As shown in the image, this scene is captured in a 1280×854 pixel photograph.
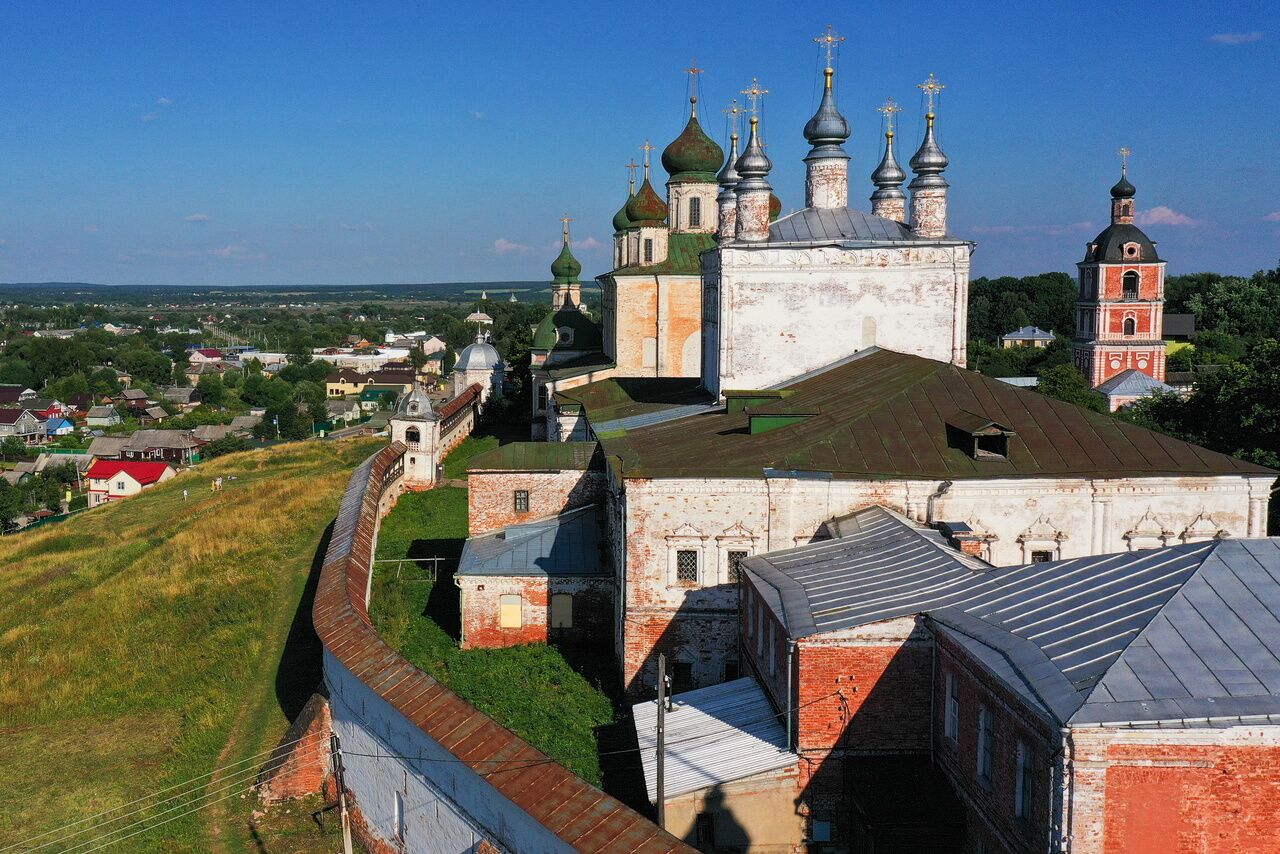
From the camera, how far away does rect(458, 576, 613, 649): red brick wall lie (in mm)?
18766

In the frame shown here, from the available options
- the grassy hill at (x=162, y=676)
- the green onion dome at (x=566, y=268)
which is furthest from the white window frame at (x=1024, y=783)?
the green onion dome at (x=566, y=268)

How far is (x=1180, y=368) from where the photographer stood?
234ft

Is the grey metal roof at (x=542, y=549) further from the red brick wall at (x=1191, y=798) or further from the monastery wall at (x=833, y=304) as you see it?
the red brick wall at (x=1191, y=798)

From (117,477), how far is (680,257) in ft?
126

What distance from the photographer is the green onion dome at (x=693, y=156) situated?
34469mm

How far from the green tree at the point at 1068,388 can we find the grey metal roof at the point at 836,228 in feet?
75.2

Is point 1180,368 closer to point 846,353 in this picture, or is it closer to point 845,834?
point 846,353

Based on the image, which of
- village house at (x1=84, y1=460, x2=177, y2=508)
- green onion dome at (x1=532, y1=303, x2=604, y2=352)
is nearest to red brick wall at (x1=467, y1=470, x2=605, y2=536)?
green onion dome at (x1=532, y1=303, x2=604, y2=352)

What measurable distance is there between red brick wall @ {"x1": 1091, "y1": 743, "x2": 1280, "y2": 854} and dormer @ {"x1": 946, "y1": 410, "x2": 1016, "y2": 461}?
7.70 meters

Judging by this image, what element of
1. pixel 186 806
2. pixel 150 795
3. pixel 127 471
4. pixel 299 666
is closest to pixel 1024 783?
pixel 186 806

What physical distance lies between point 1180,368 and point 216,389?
2949 inches

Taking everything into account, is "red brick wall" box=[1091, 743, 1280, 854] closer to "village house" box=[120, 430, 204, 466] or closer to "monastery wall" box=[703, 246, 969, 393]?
"monastery wall" box=[703, 246, 969, 393]

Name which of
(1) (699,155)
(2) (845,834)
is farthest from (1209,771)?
(1) (699,155)

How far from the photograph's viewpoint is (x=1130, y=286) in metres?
59.7
